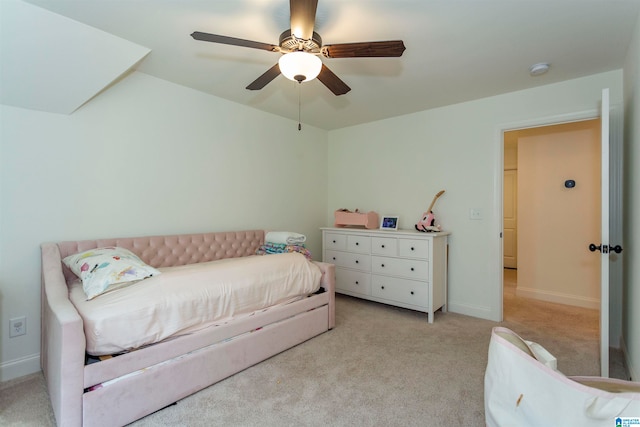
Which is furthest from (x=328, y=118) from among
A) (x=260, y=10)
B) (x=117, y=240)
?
(x=117, y=240)

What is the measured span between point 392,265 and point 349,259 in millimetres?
592

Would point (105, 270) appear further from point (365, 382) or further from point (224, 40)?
point (365, 382)

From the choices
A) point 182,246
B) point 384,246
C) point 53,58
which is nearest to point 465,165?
point 384,246

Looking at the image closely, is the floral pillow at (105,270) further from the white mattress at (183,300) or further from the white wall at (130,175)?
the white wall at (130,175)

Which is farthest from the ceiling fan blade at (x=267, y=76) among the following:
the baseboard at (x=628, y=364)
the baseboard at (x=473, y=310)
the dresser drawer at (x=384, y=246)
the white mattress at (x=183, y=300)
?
the baseboard at (x=473, y=310)

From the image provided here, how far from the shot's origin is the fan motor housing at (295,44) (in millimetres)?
1647

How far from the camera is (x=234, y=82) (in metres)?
2.87

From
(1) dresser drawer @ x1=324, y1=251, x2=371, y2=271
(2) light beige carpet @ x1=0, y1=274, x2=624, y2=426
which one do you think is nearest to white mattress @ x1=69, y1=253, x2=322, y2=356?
(2) light beige carpet @ x1=0, y1=274, x2=624, y2=426

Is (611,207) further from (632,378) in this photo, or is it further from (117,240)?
(117,240)

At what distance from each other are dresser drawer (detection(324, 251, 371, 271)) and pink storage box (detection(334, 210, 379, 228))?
1.34 feet

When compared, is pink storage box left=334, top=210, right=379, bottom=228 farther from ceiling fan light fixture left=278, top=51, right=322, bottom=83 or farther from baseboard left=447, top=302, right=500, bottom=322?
ceiling fan light fixture left=278, top=51, right=322, bottom=83

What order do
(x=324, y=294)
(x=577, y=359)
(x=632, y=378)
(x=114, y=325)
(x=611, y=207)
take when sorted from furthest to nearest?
(x=324, y=294) < (x=611, y=207) < (x=577, y=359) < (x=632, y=378) < (x=114, y=325)

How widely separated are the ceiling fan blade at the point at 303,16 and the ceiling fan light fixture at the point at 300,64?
0.09 m

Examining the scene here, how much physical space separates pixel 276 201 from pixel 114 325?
8.00 ft
